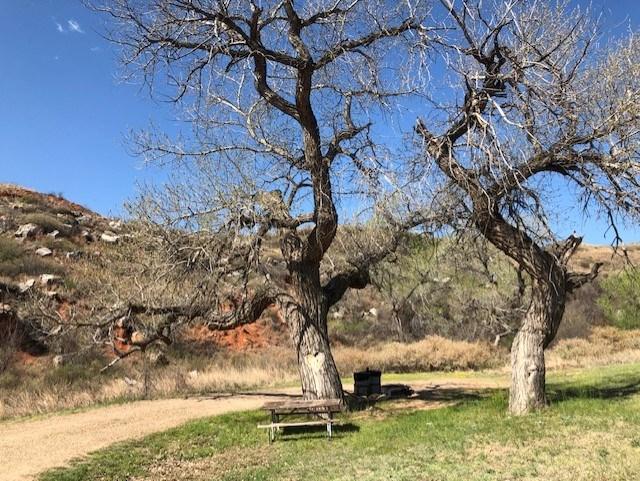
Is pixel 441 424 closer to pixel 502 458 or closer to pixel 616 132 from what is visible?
pixel 502 458

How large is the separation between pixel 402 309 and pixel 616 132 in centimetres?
2286

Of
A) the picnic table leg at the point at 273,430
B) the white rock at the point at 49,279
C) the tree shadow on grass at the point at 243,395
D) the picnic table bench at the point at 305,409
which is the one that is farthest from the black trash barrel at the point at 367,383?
the white rock at the point at 49,279

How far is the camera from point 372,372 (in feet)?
48.6

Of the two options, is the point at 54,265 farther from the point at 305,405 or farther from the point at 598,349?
the point at 598,349

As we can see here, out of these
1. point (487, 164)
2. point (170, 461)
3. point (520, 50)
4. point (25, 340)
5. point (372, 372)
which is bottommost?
point (170, 461)

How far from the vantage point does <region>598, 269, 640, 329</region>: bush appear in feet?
113

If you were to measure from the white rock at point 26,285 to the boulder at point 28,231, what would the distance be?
8381 mm

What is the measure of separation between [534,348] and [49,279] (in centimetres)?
2776

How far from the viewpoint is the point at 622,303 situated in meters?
35.1

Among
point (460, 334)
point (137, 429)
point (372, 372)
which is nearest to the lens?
point (137, 429)

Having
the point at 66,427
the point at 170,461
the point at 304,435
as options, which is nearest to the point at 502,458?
the point at 304,435

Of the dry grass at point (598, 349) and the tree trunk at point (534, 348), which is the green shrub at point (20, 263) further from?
the tree trunk at point (534, 348)

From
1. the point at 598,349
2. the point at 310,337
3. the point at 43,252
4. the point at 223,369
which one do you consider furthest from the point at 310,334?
the point at 43,252

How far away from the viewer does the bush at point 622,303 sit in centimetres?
3444
